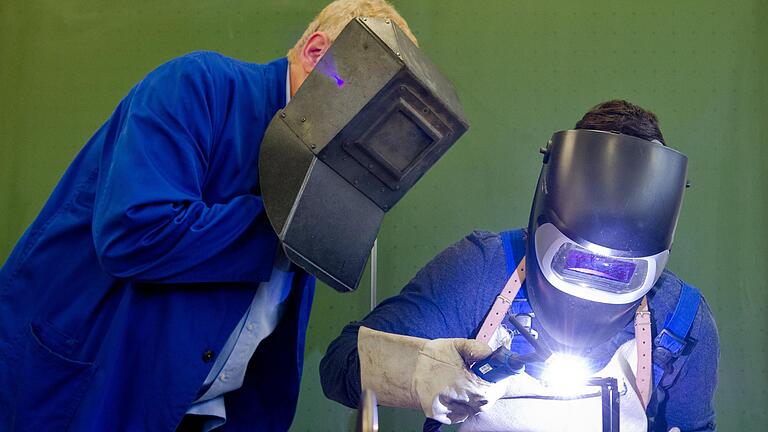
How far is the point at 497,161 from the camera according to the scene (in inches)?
71.2

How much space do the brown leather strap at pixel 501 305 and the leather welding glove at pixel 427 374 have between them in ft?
0.63

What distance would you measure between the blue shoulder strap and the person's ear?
818 mm

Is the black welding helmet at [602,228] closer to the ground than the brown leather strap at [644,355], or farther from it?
farther from it

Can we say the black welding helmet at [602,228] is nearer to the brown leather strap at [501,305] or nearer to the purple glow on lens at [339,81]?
the brown leather strap at [501,305]

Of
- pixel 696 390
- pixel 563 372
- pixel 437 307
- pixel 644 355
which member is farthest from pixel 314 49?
pixel 696 390

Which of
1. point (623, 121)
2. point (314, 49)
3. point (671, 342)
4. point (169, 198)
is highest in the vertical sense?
point (623, 121)

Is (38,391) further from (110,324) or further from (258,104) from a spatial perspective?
(258,104)

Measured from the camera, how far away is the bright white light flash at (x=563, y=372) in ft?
3.92

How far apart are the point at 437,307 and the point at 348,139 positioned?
0.44 m

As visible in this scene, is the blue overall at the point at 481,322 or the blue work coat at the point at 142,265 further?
the blue overall at the point at 481,322

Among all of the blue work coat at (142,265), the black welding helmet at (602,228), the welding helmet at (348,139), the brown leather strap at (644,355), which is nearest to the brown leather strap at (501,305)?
the black welding helmet at (602,228)

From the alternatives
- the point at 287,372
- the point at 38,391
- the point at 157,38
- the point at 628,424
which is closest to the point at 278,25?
the point at 157,38

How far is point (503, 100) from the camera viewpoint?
71.8 inches

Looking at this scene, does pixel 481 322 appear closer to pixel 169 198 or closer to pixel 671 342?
pixel 671 342
